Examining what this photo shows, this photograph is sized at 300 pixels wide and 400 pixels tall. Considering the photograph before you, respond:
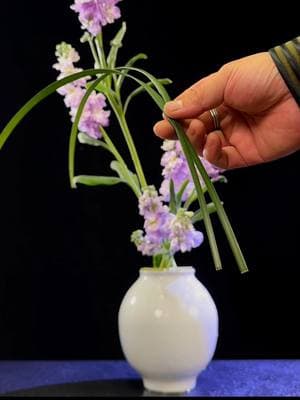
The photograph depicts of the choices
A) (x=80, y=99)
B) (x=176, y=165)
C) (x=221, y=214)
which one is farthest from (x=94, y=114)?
(x=221, y=214)

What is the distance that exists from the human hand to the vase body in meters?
0.38

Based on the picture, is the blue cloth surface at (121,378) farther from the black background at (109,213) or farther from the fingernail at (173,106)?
the fingernail at (173,106)

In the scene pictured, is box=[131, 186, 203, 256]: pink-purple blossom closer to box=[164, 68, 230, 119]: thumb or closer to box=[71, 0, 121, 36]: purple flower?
box=[71, 0, 121, 36]: purple flower

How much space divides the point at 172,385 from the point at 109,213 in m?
0.53

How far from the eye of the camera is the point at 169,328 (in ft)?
3.23

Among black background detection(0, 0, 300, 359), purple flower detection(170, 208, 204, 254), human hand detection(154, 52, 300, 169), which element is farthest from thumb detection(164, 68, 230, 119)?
black background detection(0, 0, 300, 359)

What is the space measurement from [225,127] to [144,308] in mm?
423

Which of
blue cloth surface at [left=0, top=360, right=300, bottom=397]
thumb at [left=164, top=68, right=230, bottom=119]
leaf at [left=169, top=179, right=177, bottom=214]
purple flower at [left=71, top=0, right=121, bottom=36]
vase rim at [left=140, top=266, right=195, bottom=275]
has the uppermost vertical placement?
purple flower at [left=71, top=0, right=121, bottom=36]

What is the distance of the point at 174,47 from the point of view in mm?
1493

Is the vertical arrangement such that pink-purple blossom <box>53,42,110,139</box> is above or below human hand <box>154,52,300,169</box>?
above

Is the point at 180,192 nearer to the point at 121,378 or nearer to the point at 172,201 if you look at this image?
the point at 172,201

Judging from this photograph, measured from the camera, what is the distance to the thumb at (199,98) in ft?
1.74

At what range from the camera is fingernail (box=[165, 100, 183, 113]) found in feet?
1.66

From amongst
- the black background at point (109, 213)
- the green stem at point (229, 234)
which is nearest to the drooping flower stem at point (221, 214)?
the green stem at point (229, 234)
